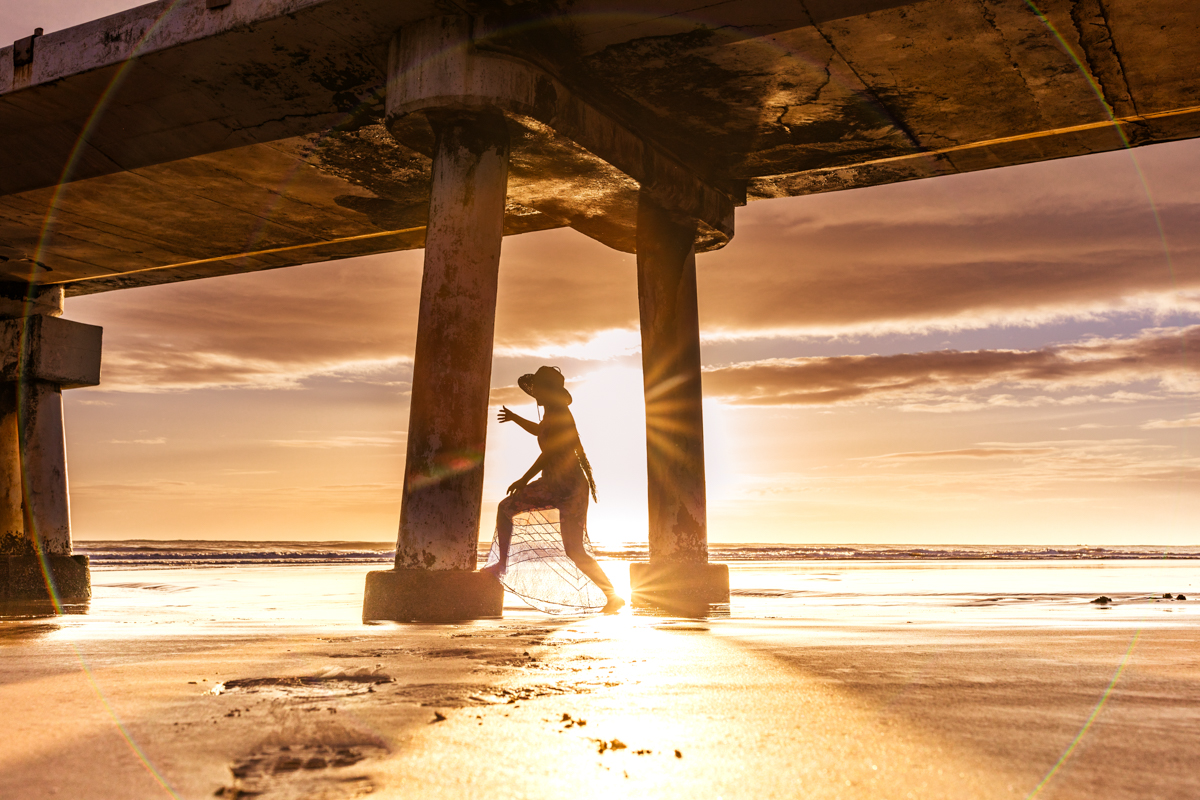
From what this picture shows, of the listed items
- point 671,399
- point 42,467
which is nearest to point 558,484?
point 671,399

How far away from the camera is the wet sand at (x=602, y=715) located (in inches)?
79.0

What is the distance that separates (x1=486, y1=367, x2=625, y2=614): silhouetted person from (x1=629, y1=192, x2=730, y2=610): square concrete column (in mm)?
1880

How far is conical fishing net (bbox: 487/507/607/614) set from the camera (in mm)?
7500

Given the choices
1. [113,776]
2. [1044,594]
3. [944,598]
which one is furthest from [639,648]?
[1044,594]

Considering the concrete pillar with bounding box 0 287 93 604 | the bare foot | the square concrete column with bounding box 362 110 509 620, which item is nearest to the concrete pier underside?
the square concrete column with bounding box 362 110 509 620

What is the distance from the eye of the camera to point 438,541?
659cm

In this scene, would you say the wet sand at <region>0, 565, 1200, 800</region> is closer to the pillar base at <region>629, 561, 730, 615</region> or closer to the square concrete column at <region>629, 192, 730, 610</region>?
the pillar base at <region>629, 561, 730, 615</region>

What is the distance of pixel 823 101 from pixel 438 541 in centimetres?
491

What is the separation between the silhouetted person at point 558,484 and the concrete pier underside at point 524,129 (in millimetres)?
694

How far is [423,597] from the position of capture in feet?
21.1

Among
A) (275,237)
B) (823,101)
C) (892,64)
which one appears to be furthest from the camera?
(275,237)

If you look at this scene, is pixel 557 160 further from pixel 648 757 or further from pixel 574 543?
pixel 648 757

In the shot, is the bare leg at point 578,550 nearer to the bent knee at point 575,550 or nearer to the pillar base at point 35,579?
the bent knee at point 575,550

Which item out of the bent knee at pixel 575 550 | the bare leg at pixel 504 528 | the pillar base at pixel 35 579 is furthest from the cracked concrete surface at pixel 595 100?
the pillar base at pixel 35 579
